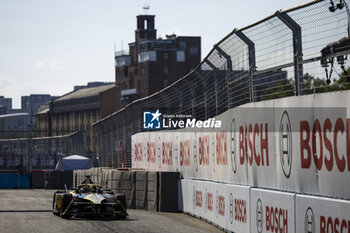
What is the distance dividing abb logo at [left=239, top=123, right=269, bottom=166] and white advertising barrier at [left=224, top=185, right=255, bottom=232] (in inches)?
21.2

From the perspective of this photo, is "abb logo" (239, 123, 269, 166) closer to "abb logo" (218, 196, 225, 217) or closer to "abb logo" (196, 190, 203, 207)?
"abb logo" (218, 196, 225, 217)

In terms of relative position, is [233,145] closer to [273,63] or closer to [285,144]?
[273,63]

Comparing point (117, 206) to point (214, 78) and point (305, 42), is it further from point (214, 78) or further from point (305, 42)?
point (305, 42)

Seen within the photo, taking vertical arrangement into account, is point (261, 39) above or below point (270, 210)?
above

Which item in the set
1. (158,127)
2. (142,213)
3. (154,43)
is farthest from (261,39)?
(154,43)

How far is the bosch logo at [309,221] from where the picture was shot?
10789 millimetres

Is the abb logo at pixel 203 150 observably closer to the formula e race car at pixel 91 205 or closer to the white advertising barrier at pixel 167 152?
the formula e race car at pixel 91 205

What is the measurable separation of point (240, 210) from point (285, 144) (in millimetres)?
2706

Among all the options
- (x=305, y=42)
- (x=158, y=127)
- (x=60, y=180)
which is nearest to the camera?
(x=305, y=42)

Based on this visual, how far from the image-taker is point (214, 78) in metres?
18.0

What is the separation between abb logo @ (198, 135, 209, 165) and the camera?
60.8 ft

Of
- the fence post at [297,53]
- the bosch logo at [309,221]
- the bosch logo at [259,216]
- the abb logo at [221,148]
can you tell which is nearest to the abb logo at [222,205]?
the abb logo at [221,148]

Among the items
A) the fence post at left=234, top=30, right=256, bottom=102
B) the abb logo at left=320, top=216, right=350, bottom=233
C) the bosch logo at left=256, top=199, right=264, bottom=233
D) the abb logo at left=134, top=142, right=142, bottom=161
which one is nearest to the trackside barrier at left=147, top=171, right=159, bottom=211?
the abb logo at left=134, top=142, right=142, bottom=161

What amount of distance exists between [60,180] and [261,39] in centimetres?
2906
